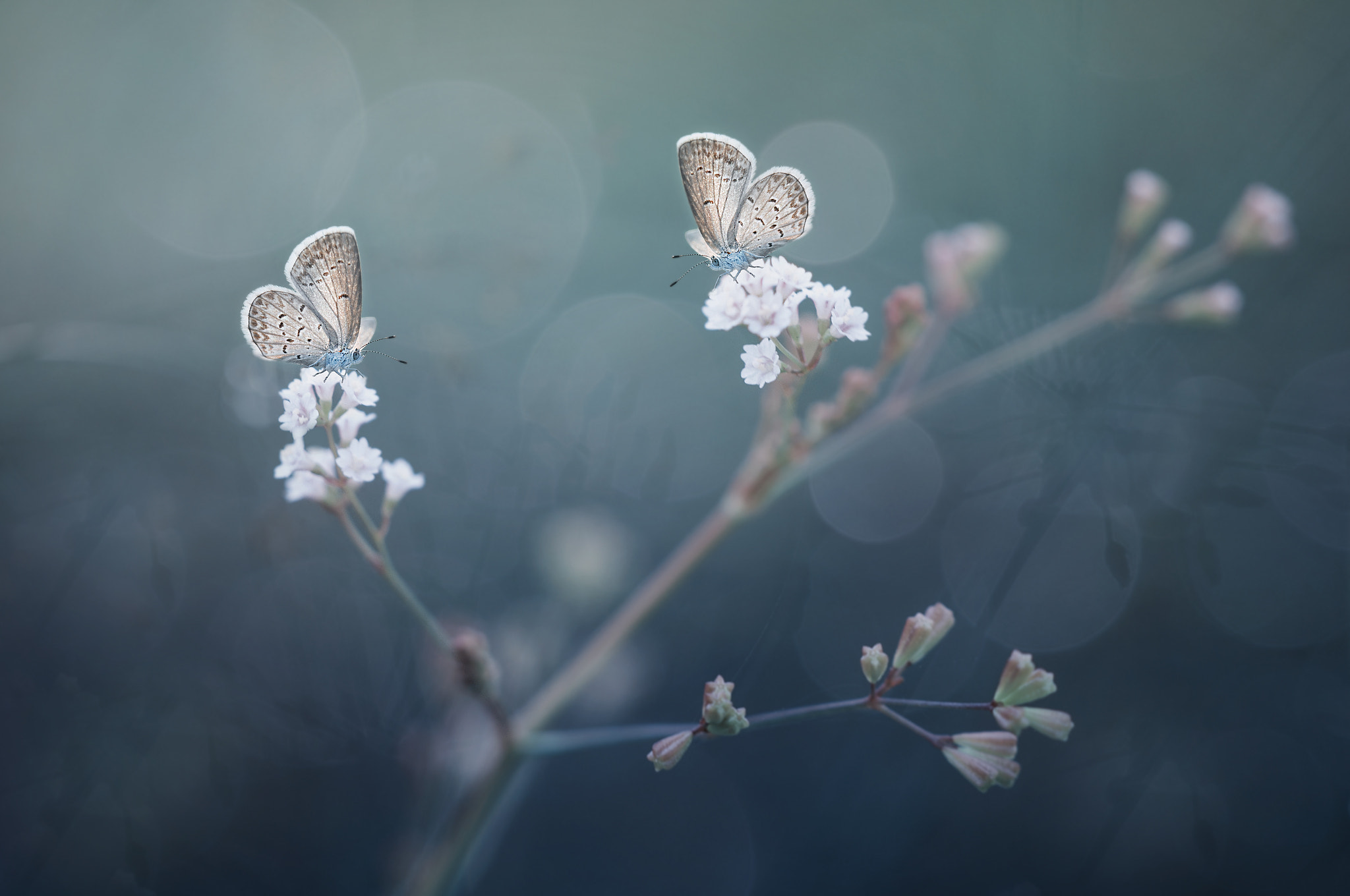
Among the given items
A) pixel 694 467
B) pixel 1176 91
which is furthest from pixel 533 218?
pixel 1176 91

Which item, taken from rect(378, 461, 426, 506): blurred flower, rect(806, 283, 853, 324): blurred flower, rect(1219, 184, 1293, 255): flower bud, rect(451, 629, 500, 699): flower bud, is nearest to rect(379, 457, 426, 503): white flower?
rect(378, 461, 426, 506): blurred flower

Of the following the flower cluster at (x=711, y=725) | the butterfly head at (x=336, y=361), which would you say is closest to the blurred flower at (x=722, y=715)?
the flower cluster at (x=711, y=725)

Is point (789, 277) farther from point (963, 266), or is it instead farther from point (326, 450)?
point (326, 450)

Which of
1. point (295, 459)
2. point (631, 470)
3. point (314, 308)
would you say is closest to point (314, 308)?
point (314, 308)

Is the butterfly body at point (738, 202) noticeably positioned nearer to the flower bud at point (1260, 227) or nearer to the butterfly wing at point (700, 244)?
the butterfly wing at point (700, 244)

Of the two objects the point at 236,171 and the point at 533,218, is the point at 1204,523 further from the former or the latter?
the point at 236,171

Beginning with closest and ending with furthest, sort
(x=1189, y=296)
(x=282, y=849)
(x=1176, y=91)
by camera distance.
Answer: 1. (x=1189, y=296)
2. (x=282, y=849)
3. (x=1176, y=91)

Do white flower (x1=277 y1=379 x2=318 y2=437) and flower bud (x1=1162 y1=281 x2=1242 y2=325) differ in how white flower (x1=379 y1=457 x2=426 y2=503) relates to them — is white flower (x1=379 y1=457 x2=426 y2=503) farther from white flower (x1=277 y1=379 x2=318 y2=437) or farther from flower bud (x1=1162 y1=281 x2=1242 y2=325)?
flower bud (x1=1162 y1=281 x2=1242 y2=325)
